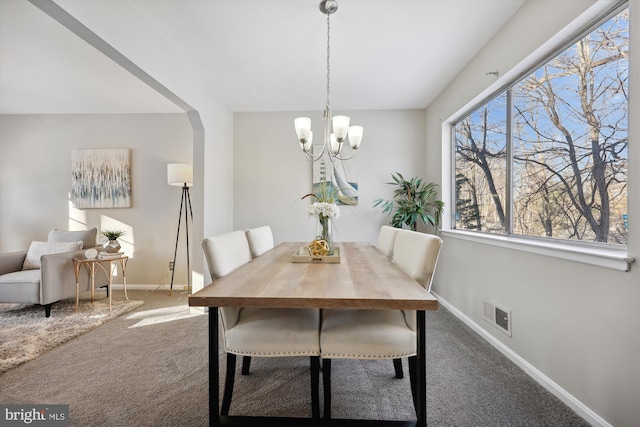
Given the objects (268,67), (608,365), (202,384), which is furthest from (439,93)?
(202,384)

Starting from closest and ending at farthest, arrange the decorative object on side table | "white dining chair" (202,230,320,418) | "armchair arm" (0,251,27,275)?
1. "white dining chair" (202,230,320,418)
2. the decorative object on side table
3. "armchair arm" (0,251,27,275)

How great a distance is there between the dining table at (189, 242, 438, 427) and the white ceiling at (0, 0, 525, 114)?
70.6 inches

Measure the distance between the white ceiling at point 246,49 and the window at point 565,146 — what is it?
635 millimetres

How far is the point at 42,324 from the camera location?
2.70m

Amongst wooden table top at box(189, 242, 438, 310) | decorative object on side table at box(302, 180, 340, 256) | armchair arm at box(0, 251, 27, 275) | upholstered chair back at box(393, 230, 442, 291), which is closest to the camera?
wooden table top at box(189, 242, 438, 310)

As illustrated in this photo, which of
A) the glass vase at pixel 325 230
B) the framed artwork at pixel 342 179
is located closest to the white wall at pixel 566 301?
the glass vase at pixel 325 230

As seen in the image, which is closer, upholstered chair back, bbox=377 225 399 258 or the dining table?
the dining table

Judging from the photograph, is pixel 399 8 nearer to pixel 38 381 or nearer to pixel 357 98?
pixel 357 98

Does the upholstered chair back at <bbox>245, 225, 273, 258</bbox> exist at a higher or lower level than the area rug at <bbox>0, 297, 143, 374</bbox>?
higher

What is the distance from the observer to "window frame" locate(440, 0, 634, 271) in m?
1.38

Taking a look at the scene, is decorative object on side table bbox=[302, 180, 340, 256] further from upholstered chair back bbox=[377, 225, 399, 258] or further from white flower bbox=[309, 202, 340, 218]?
upholstered chair back bbox=[377, 225, 399, 258]

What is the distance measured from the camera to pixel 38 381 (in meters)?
1.81

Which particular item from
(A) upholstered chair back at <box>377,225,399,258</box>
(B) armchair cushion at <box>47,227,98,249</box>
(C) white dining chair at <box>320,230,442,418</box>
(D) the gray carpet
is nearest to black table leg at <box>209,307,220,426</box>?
(D) the gray carpet

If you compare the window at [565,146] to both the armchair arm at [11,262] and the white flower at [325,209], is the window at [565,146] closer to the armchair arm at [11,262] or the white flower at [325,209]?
the white flower at [325,209]
